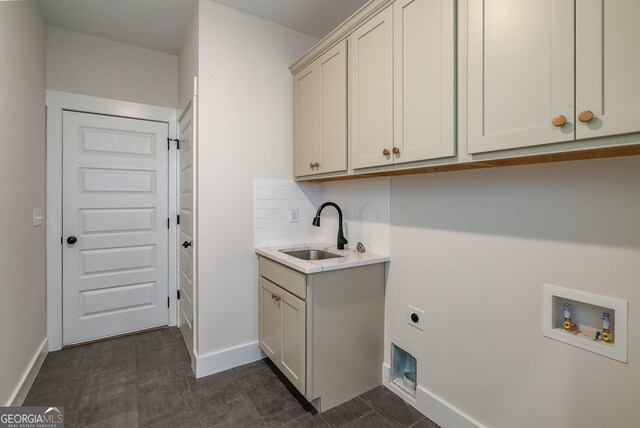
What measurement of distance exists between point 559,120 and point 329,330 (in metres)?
1.51

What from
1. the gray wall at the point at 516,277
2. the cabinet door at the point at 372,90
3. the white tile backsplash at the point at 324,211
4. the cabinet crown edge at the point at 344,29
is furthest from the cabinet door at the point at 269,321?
the cabinet crown edge at the point at 344,29

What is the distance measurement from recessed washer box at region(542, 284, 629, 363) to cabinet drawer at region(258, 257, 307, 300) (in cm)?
118

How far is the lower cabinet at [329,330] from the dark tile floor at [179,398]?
0.13 m

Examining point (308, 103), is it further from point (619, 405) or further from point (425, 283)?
point (619, 405)

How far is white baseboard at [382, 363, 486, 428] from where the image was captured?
5.17ft

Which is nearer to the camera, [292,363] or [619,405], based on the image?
[619,405]

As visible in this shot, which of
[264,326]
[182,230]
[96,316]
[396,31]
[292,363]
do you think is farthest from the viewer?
[182,230]

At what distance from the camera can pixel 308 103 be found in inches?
90.6

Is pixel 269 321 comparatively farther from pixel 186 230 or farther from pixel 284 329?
pixel 186 230

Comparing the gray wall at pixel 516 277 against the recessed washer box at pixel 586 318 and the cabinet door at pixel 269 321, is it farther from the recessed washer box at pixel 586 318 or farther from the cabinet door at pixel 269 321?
the cabinet door at pixel 269 321

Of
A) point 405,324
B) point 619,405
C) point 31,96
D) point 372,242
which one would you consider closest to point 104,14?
point 31,96

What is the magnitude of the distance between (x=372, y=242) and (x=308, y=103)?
46.7 inches

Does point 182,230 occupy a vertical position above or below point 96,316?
above

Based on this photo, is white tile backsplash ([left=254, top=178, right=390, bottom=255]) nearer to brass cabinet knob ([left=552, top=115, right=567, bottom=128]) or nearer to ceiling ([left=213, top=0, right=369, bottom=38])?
brass cabinet knob ([left=552, top=115, right=567, bottom=128])
